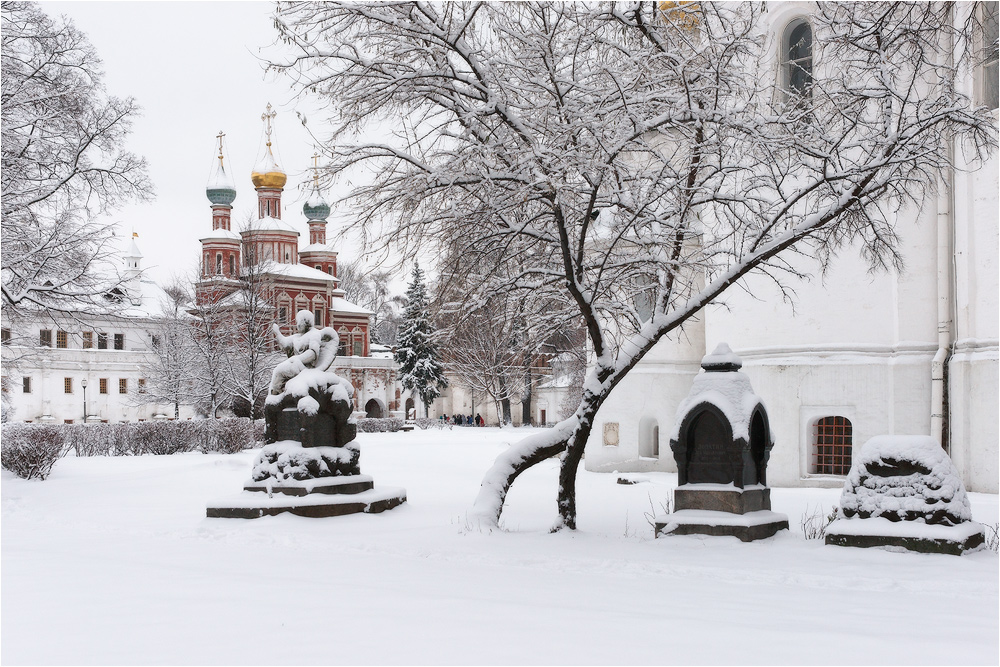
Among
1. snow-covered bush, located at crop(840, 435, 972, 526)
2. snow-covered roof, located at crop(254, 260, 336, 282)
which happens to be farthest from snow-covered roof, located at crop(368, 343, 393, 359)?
snow-covered bush, located at crop(840, 435, 972, 526)

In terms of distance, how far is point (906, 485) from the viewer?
981 cm

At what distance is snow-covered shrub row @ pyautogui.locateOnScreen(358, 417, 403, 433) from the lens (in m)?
43.3

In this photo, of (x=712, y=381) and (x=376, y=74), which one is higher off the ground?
(x=376, y=74)

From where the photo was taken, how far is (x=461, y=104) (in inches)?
403

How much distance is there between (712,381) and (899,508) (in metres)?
2.60

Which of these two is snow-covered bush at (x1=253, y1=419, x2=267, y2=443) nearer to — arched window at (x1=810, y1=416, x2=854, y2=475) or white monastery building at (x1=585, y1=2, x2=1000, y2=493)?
white monastery building at (x1=585, y1=2, x2=1000, y2=493)

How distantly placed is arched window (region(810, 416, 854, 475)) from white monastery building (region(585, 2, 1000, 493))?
2cm

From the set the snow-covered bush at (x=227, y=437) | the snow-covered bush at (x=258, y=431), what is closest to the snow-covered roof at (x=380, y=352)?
the snow-covered bush at (x=258, y=431)

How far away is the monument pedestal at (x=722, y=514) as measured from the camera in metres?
10.5

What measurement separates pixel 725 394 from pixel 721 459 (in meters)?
0.77

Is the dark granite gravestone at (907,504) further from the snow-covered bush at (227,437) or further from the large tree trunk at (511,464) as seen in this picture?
the snow-covered bush at (227,437)

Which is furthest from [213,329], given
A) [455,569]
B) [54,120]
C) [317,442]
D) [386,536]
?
[455,569]

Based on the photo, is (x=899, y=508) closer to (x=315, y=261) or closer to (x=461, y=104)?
(x=461, y=104)

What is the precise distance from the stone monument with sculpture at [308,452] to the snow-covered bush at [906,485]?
6.51m
